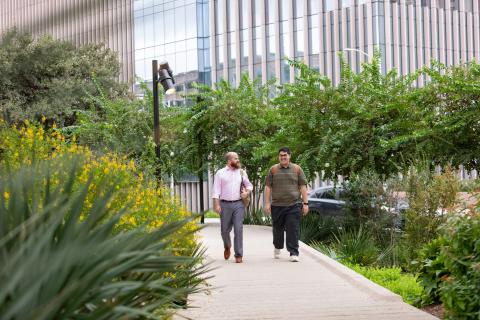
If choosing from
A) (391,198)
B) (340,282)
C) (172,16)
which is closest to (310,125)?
(391,198)

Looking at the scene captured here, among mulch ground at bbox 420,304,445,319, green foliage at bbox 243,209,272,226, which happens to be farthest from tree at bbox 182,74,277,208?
mulch ground at bbox 420,304,445,319

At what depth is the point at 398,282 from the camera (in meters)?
12.3

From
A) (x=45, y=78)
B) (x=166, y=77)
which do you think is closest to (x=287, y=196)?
(x=166, y=77)

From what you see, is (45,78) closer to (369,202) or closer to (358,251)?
(369,202)

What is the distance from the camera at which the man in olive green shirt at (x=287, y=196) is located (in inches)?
565

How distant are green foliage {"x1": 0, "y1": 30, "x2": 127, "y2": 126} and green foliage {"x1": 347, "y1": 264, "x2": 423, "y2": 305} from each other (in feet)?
104

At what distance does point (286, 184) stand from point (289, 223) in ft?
2.03

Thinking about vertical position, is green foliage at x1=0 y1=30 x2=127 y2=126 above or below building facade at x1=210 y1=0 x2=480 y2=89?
below

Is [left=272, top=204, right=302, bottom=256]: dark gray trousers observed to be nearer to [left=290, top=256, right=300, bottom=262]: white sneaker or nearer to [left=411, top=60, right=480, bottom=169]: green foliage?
[left=290, top=256, right=300, bottom=262]: white sneaker

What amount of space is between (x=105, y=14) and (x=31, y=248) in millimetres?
3045

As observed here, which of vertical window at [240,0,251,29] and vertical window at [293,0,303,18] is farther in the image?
vertical window at [240,0,251,29]

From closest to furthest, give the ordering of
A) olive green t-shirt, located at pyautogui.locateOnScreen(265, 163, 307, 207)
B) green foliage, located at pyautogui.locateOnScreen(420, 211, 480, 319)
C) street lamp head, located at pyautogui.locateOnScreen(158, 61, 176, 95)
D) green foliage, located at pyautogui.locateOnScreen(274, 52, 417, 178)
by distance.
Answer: green foliage, located at pyautogui.locateOnScreen(420, 211, 480, 319), olive green t-shirt, located at pyautogui.locateOnScreen(265, 163, 307, 207), street lamp head, located at pyautogui.locateOnScreen(158, 61, 176, 95), green foliage, located at pyautogui.locateOnScreen(274, 52, 417, 178)

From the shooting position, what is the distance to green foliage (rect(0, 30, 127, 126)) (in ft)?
146

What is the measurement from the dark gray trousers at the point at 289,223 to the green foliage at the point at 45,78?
100ft
